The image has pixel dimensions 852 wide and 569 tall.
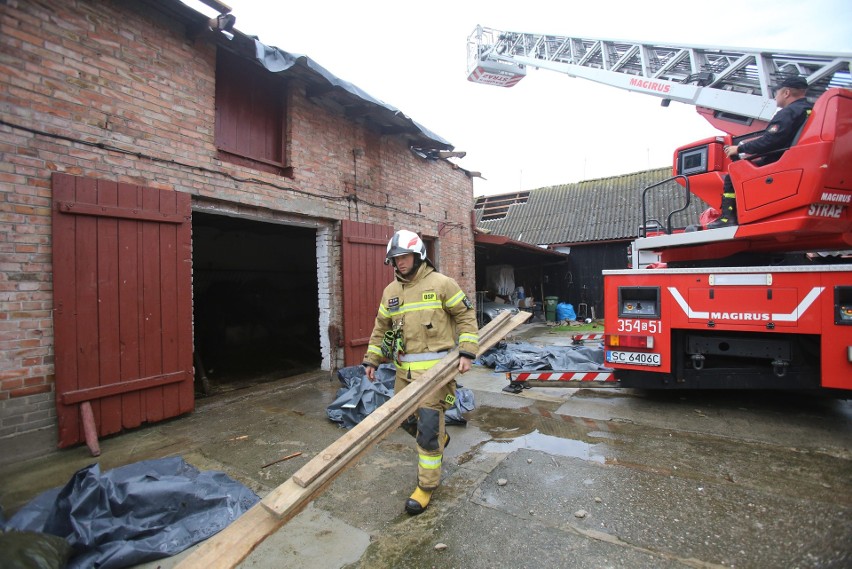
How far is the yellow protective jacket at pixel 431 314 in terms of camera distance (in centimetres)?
294

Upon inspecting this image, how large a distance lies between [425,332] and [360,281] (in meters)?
3.83

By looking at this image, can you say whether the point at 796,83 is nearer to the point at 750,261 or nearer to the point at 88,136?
the point at 750,261

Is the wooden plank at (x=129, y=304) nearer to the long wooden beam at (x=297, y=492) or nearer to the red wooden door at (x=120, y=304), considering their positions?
the red wooden door at (x=120, y=304)

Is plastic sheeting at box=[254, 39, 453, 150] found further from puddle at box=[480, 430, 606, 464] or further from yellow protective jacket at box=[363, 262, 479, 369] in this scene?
puddle at box=[480, 430, 606, 464]

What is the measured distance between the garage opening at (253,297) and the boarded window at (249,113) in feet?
8.61

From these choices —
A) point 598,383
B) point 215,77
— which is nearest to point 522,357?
point 598,383

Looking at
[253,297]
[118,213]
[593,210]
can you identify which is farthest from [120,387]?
[593,210]

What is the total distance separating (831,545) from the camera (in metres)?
2.16

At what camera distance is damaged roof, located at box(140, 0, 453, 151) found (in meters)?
4.38

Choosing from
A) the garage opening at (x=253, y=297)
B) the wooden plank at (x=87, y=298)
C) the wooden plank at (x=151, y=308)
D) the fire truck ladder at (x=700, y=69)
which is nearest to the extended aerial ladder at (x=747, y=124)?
the fire truck ladder at (x=700, y=69)

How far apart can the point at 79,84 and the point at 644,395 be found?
693 cm

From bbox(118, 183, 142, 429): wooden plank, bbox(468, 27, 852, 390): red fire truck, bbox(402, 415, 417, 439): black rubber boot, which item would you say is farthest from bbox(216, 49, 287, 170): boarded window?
bbox(468, 27, 852, 390): red fire truck

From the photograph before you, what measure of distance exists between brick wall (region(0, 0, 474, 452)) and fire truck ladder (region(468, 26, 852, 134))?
4620 millimetres

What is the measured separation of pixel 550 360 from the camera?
6.69 meters
